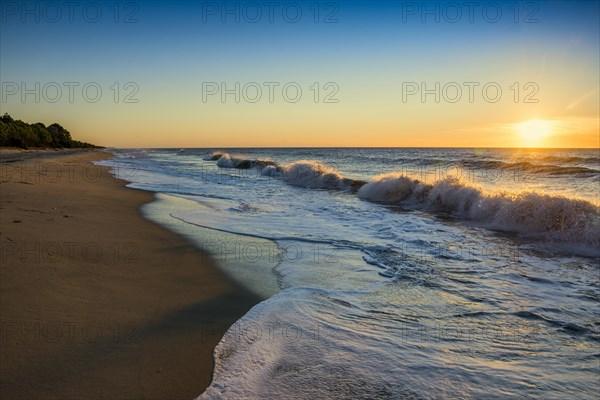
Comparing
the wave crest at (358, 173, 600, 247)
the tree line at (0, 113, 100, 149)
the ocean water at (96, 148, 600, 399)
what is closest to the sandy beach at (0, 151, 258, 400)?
the ocean water at (96, 148, 600, 399)

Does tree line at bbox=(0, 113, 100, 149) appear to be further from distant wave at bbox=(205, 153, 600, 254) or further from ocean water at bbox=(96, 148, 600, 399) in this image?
ocean water at bbox=(96, 148, 600, 399)

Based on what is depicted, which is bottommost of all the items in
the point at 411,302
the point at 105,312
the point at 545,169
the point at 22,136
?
the point at 411,302

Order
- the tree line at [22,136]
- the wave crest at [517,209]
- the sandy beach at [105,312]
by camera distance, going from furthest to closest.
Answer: the tree line at [22,136]
the wave crest at [517,209]
the sandy beach at [105,312]

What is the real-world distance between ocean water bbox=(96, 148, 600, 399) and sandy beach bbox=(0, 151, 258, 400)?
0.33 m

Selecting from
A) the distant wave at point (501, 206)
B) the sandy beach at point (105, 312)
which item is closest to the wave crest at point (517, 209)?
the distant wave at point (501, 206)

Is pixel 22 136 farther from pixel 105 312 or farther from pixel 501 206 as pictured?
pixel 105 312

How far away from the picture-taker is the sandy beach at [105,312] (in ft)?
8.32

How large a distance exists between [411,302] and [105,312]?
2.92 meters

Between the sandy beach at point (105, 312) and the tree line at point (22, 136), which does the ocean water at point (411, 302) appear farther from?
the tree line at point (22, 136)

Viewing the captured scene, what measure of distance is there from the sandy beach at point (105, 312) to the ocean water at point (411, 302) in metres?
0.33

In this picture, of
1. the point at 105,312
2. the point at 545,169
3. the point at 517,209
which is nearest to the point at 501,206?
the point at 517,209

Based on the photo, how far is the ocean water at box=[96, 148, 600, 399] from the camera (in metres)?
2.77

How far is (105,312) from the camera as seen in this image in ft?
11.4

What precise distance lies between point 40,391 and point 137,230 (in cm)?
495
